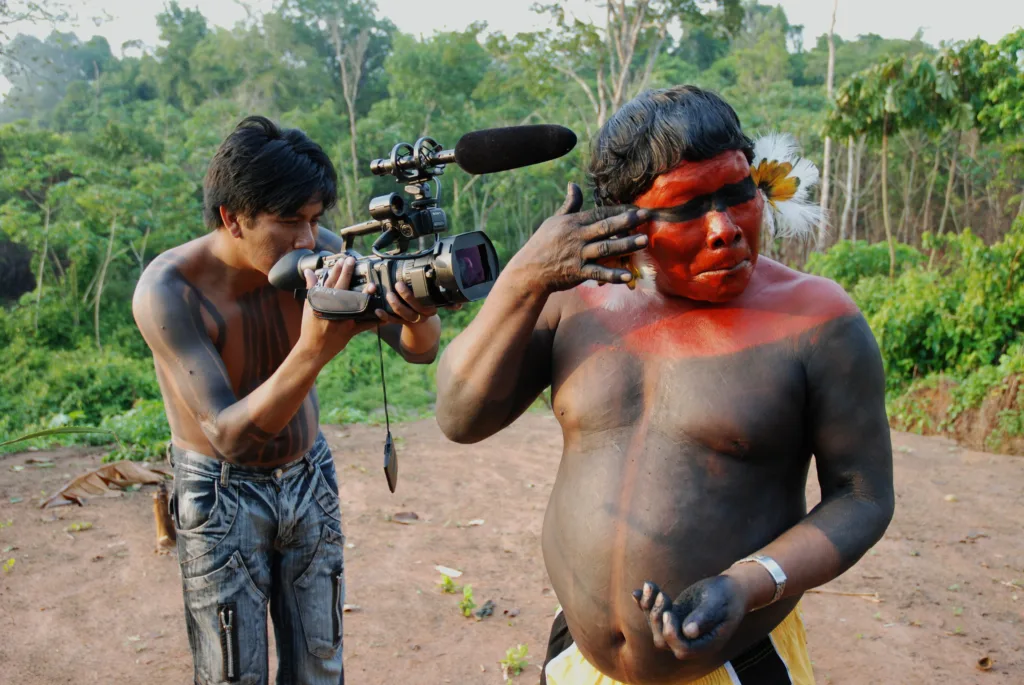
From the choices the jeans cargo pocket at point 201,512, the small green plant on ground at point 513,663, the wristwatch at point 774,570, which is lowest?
the small green plant on ground at point 513,663

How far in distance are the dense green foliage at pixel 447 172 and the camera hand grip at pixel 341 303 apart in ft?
16.9

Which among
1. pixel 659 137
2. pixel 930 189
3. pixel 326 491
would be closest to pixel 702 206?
pixel 659 137

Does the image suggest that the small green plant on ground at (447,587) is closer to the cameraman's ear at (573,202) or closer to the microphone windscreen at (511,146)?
the microphone windscreen at (511,146)

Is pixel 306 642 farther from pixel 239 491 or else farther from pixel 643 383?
pixel 643 383

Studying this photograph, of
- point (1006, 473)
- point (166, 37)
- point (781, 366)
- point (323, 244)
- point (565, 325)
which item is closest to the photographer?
point (781, 366)

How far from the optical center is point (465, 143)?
177 centimetres

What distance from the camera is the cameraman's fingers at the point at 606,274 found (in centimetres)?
142

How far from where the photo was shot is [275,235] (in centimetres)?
246

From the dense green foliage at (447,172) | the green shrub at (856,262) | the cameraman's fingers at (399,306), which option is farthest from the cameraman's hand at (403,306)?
the green shrub at (856,262)

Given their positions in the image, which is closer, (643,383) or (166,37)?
(643,383)

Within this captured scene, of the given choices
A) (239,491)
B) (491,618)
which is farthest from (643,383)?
(491,618)

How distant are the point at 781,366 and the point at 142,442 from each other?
7.55 meters

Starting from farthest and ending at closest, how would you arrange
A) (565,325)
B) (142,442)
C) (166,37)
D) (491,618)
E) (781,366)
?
(166,37) < (142,442) < (491,618) < (565,325) < (781,366)

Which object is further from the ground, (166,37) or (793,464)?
(166,37)
